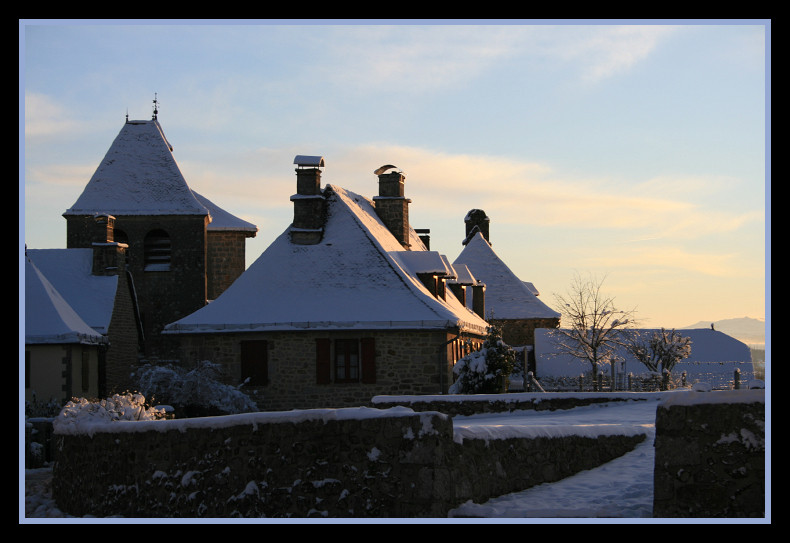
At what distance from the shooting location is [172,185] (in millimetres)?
38844

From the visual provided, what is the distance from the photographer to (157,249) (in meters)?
37.9

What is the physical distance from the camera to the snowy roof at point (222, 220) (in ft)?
130

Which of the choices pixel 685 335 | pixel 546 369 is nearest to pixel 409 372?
pixel 546 369

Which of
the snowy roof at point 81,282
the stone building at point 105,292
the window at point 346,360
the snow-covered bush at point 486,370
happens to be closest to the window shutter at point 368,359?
the window at point 346,360

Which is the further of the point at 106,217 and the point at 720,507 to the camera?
the point at 106,217

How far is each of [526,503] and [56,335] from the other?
50.9 feet

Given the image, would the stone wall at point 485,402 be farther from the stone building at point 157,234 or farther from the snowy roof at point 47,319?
the stone building at point 157,234

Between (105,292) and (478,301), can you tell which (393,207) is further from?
(105,292)

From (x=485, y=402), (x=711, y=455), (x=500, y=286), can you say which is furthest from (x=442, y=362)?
(x=500, y=286)

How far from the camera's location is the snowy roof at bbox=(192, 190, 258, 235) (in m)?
39.8

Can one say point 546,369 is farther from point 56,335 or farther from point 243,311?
point 56,335

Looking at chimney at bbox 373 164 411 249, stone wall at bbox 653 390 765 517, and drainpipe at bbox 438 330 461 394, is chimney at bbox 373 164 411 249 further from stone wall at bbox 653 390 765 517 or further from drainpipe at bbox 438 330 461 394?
stone wall at bbox 653 390 765 517

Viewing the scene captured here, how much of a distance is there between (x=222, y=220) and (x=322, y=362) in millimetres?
14766

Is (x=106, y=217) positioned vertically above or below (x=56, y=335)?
above
